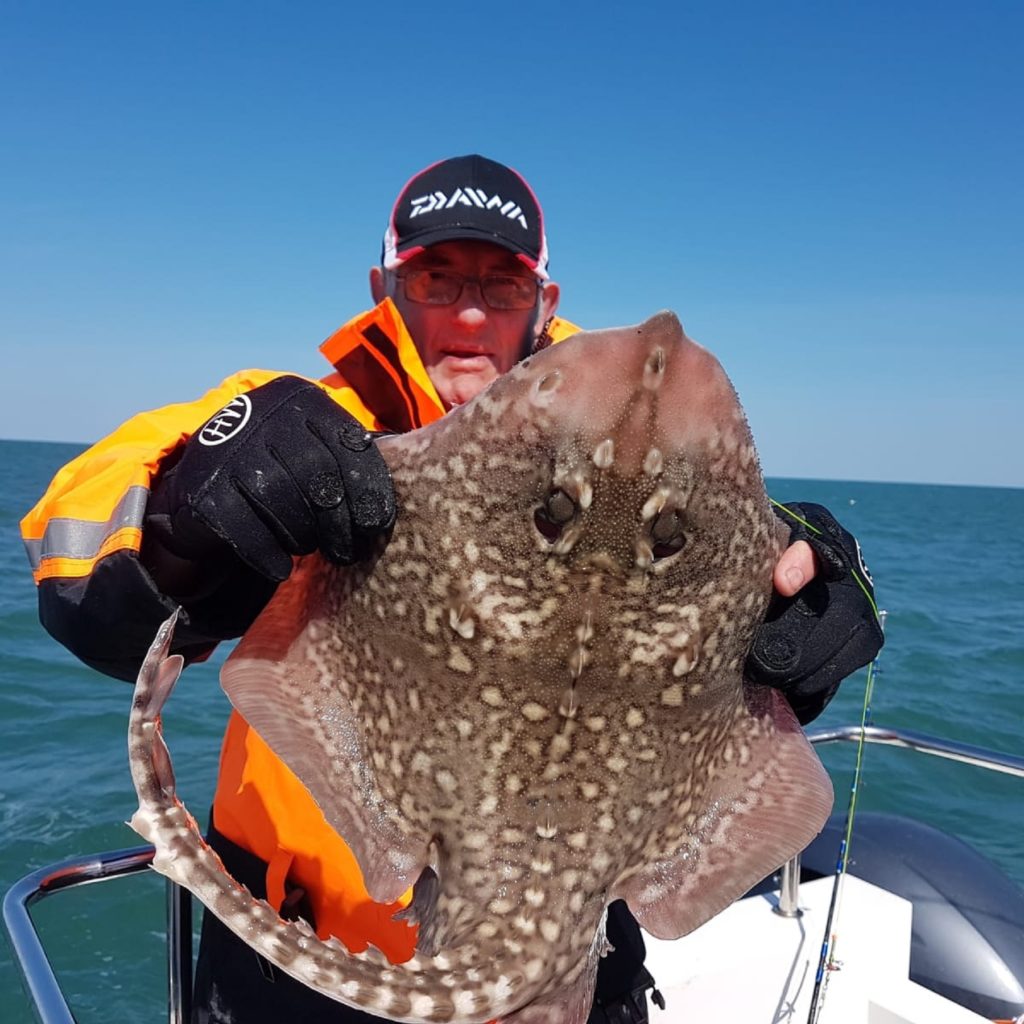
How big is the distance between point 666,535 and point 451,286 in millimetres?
1720

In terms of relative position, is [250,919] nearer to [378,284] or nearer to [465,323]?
[465,323]

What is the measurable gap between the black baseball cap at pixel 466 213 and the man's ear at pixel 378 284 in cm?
9

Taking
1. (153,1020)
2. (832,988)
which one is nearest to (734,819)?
(832,988)

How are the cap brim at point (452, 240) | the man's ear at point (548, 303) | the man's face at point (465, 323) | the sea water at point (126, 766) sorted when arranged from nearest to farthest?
the cap brim at point (452, 240), the man's face at point (465, 323), the man's ear at point (548, 303), the sea water at point (126, 766)

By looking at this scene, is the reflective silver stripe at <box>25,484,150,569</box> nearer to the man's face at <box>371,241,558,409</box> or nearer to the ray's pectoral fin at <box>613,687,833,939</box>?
the man's face at <box>371,241,558,409</box>

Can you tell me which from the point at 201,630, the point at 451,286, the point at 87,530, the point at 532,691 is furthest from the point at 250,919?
the point at 451,286

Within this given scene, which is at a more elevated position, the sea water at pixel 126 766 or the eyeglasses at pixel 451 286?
the eyeglasses at pixel 451 286

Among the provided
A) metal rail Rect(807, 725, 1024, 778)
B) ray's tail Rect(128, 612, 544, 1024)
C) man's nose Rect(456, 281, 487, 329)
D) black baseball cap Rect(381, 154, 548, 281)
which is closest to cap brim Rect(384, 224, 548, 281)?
black baseball cap Rect(381, 154, 548, 281)

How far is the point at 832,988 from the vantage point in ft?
14.5

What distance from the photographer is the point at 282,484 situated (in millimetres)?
2262

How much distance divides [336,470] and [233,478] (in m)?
0.31

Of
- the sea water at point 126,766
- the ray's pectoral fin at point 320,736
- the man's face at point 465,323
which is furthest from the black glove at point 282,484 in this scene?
the sea water at point 126,766

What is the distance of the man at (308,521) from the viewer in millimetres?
2275

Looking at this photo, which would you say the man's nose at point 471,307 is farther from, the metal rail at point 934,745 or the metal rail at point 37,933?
the metal rail at point 934,745
